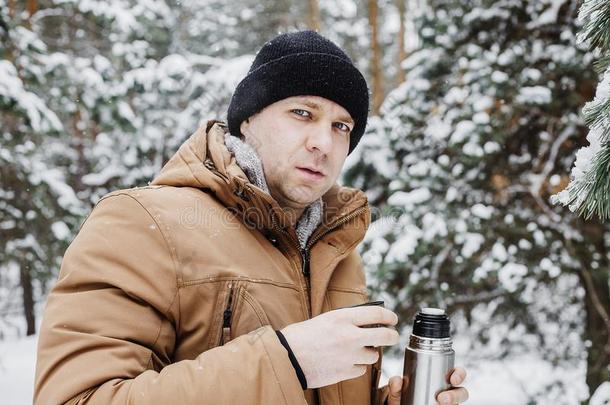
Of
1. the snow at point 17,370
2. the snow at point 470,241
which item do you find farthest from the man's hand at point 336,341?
the snow at point 17,370

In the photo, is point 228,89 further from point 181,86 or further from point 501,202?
point 501,202

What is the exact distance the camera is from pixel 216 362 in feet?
4.35

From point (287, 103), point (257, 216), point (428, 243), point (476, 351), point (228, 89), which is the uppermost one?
point (228, 89)

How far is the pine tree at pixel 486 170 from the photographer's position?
507cm

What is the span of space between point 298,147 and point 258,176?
0.71 feet

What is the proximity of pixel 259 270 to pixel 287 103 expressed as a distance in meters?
0.78

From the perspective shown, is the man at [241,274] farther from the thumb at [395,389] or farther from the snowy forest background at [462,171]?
the snowy forest background at [462,171]

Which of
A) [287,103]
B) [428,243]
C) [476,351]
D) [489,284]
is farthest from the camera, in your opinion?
[476,351]

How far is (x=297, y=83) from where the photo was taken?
211 centimetres

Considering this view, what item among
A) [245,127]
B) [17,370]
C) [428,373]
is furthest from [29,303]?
[428,373]

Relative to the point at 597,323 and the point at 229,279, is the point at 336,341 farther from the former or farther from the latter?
the point at 597,323

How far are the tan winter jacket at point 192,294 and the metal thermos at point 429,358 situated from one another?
336 mm

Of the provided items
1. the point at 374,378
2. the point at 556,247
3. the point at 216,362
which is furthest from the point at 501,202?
the point at 216,362

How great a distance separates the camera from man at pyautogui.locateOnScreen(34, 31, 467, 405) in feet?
4.28
